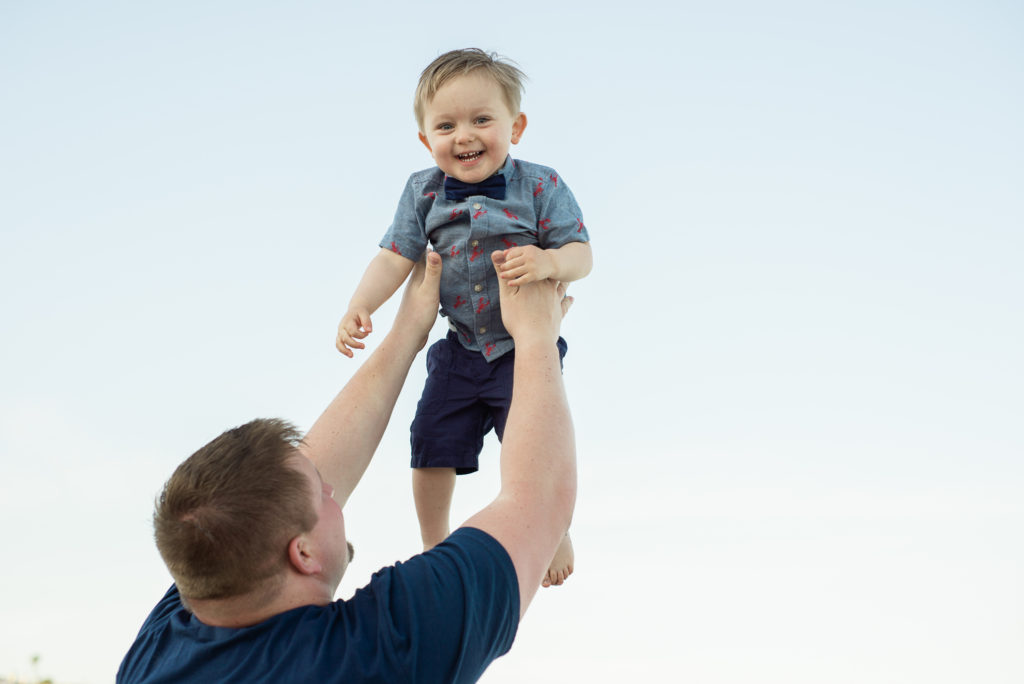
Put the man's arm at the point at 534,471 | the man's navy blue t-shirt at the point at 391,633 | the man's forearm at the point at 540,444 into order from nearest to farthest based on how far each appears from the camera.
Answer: the man's navy blue t-shirt at the point at 391,633
the man's arm at the point at 534,471
the man's forearm at the point at 540,444

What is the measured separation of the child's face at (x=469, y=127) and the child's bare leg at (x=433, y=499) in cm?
111

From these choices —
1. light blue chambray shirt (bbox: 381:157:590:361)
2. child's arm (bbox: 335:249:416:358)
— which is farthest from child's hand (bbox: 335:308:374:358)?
light blue chambray shirt (bbox: 381:157:590:361)

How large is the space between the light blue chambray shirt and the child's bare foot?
2.54ft

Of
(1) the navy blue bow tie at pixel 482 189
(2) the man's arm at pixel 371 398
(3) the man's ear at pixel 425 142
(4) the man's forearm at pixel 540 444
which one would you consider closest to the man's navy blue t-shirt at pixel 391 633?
(4) the man's forearm at pixel 540 444

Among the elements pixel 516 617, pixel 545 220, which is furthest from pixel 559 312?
pixel 516 617

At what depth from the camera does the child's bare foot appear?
3.43 m

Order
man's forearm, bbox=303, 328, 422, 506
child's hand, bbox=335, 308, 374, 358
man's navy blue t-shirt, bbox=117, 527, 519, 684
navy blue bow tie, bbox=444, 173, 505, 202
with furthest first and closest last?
navy blue bow tie, bbox=444, 173, 505, 202 < child's hand, bbox=335, 308, 374, 358 < man's forearm, bbox=303, 328, 422, 506 < man's navy blue t-shirt, bbox=117, 527, 519, 684

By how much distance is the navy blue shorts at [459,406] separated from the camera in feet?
11.3

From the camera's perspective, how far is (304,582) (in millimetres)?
2209

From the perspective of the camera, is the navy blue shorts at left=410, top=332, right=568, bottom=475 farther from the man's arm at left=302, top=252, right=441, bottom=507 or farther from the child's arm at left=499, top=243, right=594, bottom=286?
the child's arm at left=499, top=243, right=594, bottom=286

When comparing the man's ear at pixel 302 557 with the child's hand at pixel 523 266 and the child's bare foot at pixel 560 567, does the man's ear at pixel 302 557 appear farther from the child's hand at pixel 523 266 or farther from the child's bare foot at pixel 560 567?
the child's bare foot at pixel 560 567

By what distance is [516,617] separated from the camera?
2.24 m

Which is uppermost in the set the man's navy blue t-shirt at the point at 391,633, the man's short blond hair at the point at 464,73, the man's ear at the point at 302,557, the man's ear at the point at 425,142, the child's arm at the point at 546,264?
the man's short blond hair at the point at 464,73

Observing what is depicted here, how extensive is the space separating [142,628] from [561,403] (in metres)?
1.29
